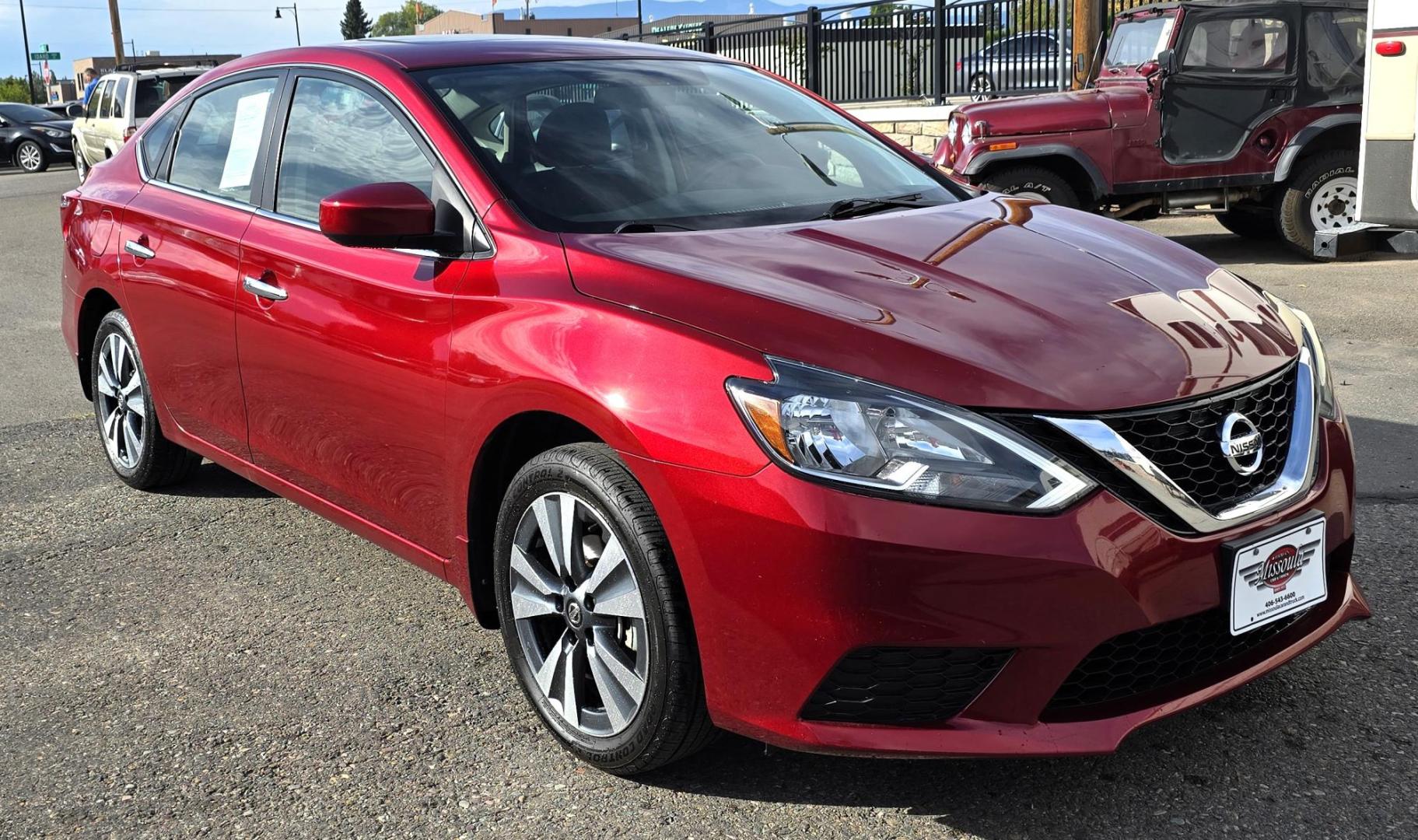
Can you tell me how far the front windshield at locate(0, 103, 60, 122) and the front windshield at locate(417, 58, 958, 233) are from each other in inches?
1195

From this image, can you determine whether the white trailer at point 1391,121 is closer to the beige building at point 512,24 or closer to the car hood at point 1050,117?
the car hood at point 1050,117

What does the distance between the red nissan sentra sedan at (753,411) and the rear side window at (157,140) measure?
0.85m

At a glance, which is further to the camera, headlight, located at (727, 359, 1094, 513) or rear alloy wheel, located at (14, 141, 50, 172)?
rear alloy wheel, located at (14, 141, 50, 172)

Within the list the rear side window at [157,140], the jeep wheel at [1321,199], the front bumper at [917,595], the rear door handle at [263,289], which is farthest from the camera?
the jeep wheel at [1321,199]

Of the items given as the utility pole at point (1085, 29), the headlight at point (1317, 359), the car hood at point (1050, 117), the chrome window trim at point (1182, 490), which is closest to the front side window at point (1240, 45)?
the car hood at point (1050, 117)

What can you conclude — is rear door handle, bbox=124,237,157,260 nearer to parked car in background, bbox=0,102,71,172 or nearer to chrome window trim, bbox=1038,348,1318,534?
chrome window trim, bbox=1038,348,1318,534

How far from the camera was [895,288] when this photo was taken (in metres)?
2.86

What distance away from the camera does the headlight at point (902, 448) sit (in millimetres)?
2428

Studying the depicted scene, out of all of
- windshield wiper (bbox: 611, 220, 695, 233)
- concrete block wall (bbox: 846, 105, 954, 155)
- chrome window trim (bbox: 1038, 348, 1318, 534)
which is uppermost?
windshield wiper (bbox: 611, 220, 695, 233)

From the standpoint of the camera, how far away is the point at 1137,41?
35.9 feet

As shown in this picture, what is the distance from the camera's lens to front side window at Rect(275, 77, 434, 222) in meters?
3.60

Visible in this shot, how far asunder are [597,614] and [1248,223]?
1020cm

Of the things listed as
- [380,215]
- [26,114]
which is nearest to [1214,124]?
[380,215]

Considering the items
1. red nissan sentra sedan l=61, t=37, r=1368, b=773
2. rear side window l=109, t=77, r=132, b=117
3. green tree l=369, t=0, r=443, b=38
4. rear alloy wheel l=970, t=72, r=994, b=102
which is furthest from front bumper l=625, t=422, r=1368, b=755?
green tree l=369, t=0, r=443, b=38
